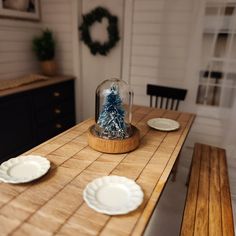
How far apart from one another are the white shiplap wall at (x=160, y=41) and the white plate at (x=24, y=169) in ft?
6.12

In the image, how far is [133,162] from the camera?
1.12 metres

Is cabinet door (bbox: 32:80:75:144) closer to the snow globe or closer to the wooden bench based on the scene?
the snow globe

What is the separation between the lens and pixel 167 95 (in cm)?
244

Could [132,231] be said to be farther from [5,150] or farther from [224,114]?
[224,114]

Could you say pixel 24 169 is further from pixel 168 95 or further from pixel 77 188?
pixel 168 95

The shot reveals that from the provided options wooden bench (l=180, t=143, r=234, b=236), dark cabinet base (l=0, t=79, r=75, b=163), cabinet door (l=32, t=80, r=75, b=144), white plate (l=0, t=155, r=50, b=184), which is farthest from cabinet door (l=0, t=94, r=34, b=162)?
wooden bench (l=180, t=143, r=234, b=236)

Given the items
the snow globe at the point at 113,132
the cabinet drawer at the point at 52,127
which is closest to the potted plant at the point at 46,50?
the cabinet drawer at the point at 52,127

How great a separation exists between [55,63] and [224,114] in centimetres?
214

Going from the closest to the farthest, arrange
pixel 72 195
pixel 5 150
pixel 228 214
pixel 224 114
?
pixel 72 195 → pixel 228 214 → pixel 5 150 → pixel 224 114

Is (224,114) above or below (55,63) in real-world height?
below

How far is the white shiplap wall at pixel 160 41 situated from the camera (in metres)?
2.36

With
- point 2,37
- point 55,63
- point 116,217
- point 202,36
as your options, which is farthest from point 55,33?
point 116,217

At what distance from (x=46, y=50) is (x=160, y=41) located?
1.37 meters

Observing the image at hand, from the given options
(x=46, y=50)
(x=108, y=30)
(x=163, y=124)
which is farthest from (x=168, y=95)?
(x=46, y=50)
